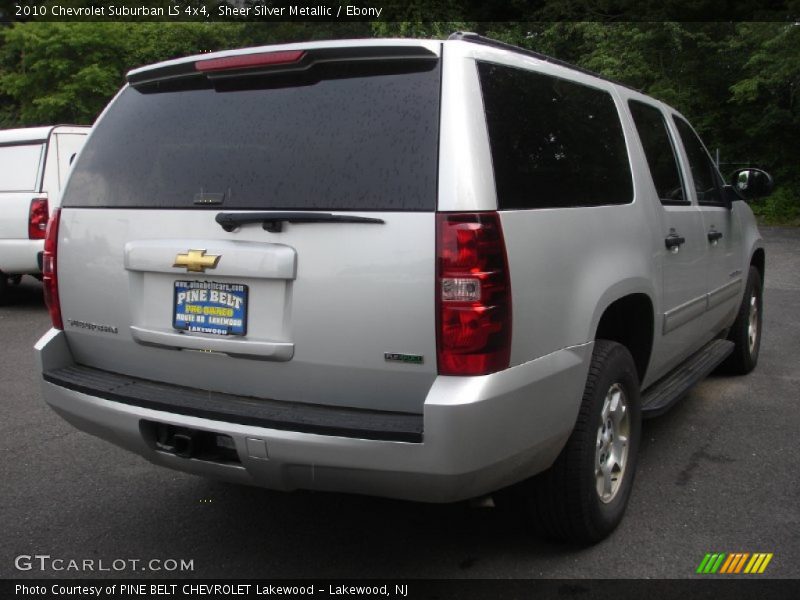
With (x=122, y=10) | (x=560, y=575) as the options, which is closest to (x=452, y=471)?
(x=560, y=575)

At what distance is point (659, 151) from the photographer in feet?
14.0

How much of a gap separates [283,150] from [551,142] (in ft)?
3.27

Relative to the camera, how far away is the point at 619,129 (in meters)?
3.76

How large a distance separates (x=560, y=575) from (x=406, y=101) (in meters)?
1.83

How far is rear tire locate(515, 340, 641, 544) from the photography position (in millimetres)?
3066

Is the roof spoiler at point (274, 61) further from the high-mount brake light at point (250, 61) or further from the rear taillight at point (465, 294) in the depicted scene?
the rear taillight at point (465, 294)

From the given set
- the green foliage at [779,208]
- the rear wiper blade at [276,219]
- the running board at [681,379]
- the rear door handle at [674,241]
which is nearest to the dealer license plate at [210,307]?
the rear wiper blade at [276,219]

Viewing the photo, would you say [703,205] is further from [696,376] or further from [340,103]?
[340,103]

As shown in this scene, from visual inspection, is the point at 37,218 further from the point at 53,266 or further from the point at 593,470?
the point at 593,470

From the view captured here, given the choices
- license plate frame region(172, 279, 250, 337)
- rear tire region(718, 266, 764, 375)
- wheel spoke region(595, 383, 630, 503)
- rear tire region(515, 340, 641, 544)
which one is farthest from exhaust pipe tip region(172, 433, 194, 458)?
rear tire region(718, 266, 764, 375)

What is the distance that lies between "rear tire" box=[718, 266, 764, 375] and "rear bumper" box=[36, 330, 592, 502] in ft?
10.6

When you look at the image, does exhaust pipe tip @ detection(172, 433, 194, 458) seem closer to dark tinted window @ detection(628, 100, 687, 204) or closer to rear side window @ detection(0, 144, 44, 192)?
dark tinted window @ detection(628, 100, 687, 204)

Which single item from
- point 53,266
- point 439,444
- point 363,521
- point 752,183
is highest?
point 752,183

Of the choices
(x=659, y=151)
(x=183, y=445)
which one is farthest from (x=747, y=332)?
(x=183, y=445)
